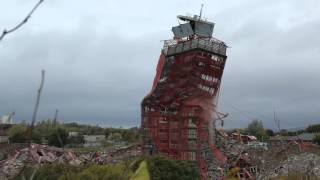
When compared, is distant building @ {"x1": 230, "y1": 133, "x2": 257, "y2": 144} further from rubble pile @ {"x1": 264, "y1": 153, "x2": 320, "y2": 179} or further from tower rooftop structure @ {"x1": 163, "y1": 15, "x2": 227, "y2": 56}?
rubble pile @ {"x1": 264, "y1": 153, "x2": 320, "y2": 179}

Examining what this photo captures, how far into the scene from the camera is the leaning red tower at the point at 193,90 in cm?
4969

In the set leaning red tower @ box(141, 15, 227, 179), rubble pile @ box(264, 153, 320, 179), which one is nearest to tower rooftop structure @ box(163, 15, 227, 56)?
leaning red tower @ box(141, 15, 227, 179)

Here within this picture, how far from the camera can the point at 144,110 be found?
56.5 m

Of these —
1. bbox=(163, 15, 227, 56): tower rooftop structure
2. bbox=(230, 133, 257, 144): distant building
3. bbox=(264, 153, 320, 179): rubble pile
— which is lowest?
bbox=(264, 153, 320, 179): rubble pile

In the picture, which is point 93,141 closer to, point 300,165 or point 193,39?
point 193,39


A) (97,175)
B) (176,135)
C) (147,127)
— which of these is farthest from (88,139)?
(97,175)

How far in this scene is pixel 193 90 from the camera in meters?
50.4

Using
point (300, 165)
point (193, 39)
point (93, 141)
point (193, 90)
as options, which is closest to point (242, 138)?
point (193, 90)

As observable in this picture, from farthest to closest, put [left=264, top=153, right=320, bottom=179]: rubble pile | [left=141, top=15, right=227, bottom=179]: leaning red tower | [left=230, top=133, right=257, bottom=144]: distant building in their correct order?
[left=230, top=133, right=257, bottom=144]: distant building → [left=141, top=15, right=227, bottom=179]: leaning red tower → [left=264, top=153, right=320, bottom=179]: rubble pile

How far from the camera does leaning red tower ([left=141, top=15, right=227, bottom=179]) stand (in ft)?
163

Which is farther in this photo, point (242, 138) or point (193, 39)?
point (242, 138)

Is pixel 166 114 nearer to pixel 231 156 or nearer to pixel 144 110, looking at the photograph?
pixel 144 110

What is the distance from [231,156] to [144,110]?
11.2m

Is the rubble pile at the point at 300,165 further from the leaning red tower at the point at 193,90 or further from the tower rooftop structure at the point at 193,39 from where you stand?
the tower rooftop structure at the point at 193,39
